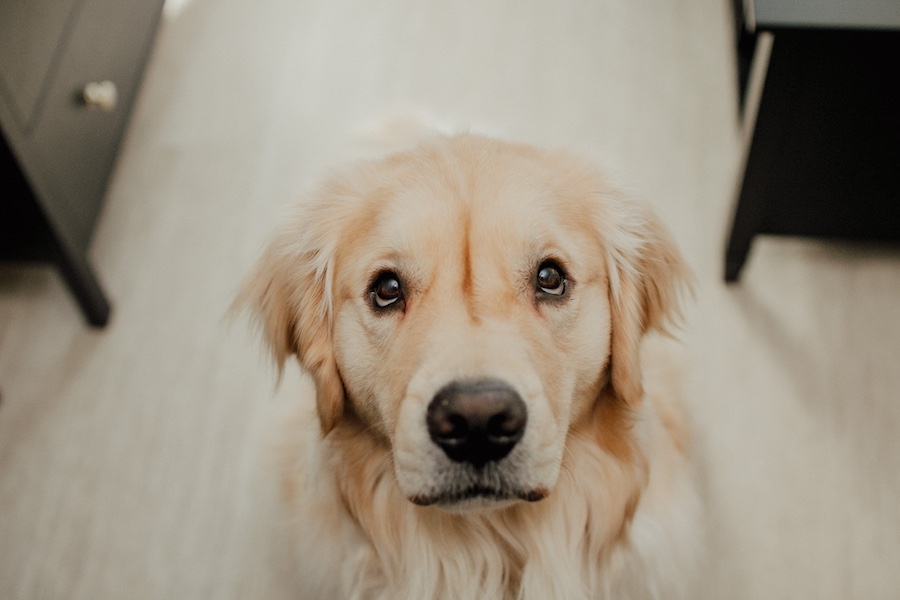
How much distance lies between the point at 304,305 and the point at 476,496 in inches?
20.9

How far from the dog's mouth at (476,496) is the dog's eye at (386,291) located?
358 millimetres

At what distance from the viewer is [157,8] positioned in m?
2.90

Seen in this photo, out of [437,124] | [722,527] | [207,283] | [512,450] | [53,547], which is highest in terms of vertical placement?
[437,124]

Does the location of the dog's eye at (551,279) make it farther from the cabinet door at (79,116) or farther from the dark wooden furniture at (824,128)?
the cabinet door at (79,116)

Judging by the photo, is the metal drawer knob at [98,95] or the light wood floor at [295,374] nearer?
the light wood floor at [295,374]

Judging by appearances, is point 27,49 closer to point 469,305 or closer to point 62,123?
point 62,123

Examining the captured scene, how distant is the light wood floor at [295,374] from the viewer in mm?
2025

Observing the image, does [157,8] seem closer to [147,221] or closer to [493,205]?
[147,221]

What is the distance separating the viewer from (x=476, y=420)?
3.82 ft

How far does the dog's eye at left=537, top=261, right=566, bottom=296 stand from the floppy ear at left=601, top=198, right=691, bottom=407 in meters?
0.14

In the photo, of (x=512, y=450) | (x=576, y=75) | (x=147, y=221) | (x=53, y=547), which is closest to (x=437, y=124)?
(x=576, y=75)

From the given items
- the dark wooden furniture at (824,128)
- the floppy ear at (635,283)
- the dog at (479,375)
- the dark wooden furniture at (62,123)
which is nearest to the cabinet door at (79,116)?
the dark wooden furniture at (62,123)


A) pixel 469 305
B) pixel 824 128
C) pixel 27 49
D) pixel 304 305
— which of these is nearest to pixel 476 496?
pixel 469 305

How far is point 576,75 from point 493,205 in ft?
5.53
